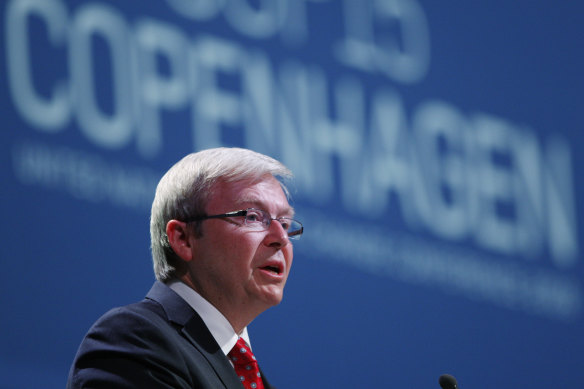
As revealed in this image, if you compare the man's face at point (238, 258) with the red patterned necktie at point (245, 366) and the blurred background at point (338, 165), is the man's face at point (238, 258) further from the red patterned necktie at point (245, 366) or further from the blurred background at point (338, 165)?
the blurred background at point (338, 165)

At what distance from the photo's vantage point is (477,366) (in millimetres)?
3434

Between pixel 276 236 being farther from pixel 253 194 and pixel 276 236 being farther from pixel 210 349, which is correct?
pixel 210 349

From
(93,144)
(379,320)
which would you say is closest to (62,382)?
(93,144)

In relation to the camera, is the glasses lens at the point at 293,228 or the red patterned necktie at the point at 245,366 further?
the glasses lens at the point at 293,228

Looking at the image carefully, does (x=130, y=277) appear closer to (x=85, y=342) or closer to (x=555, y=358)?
(x=85, y=342)

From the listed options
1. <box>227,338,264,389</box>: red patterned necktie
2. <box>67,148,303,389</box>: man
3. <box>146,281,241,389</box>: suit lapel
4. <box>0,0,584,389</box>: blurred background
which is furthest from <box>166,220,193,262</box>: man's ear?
<box>0,0,584,389</box>: blurred background

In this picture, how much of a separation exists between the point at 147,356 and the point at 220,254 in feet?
1.33

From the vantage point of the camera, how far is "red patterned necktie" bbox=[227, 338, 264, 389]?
1.74 metres

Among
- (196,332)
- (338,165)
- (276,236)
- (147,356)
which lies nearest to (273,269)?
(276,236)

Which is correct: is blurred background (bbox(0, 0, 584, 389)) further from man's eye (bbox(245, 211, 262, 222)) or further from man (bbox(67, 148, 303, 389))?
man's eye (bbox(245, 211, 262, 222))

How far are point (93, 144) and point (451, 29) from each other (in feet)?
6.27

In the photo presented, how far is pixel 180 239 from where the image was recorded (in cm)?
184

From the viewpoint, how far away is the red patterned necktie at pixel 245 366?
1735 mm

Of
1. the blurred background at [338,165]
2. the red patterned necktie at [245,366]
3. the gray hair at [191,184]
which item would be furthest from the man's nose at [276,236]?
the blurred background at [338,165]
